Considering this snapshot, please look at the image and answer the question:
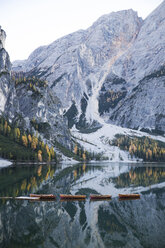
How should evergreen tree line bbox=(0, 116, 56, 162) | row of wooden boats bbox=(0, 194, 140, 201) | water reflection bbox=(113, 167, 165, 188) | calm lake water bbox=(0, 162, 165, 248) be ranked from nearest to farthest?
calm lake water bbox=(0, 162, 165, 248), row of wooden boats bbox=(0, 194, 140, 201), water reflection bbox=(113, 167, 165, 188), evergreen tree line bbox=(0, 116, 56, 162)

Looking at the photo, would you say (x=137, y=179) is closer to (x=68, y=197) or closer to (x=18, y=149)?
(x=68, y=197)

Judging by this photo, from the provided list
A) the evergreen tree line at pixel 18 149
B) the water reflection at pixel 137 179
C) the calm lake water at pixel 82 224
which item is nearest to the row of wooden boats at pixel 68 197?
the calm lake water at pixel 82 224

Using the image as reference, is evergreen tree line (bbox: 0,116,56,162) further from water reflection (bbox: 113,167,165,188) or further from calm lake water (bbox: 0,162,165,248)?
calm lake water (bbox: 0,162,165,248)

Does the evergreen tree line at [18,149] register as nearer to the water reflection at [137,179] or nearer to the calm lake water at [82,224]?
the water reflection at [137,179]

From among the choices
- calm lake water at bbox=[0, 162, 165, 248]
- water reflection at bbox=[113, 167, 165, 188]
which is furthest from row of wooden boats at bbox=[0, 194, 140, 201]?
water reflection at bbox=[113, 167, 165, 188]

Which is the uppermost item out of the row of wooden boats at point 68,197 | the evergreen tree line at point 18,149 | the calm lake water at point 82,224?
the evergreen tree line at point 18,149

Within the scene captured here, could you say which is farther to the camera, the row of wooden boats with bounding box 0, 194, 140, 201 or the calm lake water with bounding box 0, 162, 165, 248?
the row of wooden boats with bounding box 0, 194, 140, 201

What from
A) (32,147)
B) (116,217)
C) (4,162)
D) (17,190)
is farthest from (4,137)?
(116,217)

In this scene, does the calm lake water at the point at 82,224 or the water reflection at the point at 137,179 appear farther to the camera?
the water reflection at the point at 137,179

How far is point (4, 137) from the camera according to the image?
191 meters

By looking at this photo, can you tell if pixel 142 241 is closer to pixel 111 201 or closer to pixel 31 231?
pixel 31 231

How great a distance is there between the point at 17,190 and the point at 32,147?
5453 inches

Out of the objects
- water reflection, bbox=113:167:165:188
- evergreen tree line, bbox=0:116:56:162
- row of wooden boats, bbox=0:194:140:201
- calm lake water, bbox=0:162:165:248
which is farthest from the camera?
evergreen tree line, bbox=0:116:56:162

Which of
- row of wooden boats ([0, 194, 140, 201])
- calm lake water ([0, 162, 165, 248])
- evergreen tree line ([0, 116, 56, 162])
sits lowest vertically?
calm lake water ([0, 162, 165, 248])
